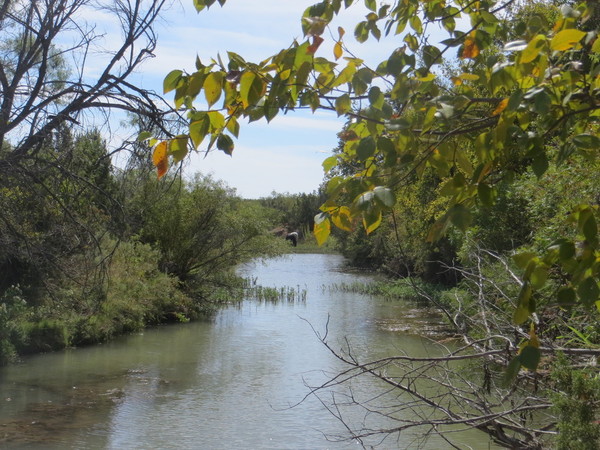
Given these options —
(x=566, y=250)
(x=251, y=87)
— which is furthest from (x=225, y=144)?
(x=566, y=250)

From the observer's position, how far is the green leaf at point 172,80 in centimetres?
202

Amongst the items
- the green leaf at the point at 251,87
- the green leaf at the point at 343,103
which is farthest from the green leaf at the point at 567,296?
the green leaf at the point at 251,87

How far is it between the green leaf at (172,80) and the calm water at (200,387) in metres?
3.21

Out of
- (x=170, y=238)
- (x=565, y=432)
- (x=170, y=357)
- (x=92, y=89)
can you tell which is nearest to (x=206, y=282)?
(x=170, y=238)

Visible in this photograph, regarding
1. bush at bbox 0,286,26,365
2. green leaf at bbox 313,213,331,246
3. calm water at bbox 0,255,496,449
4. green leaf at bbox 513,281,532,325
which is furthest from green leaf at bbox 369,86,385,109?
bush at bbox 0,286,26,365

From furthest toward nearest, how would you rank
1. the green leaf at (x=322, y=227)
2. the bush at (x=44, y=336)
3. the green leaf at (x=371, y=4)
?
the bush at (x=44, y=336)
the green leaf at (x=371, y=4)
the green leaf at (x=322, y=227)

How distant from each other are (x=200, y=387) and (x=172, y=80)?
10.3m

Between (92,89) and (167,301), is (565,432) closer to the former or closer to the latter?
(92,89)

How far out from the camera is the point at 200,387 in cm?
1173

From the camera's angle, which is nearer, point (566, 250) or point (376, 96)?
point (566, 250)

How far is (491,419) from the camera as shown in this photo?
2914 mm

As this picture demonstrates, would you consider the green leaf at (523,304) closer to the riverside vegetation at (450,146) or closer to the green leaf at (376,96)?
the riverside vegetation at (450,146)

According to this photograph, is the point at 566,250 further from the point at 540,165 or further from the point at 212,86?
the point at 212,86

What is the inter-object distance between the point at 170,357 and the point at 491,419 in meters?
11.9
